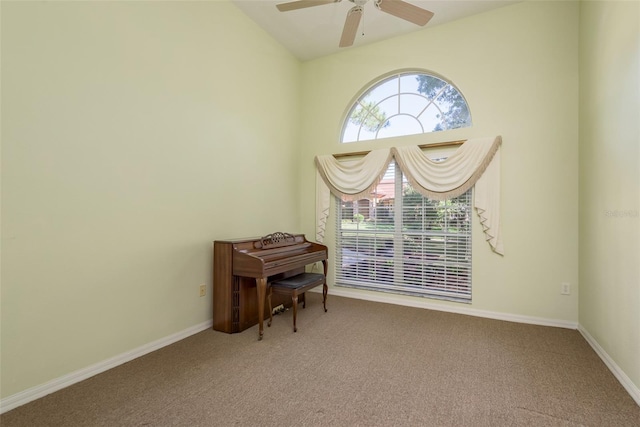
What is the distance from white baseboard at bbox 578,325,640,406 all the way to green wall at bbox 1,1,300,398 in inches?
131

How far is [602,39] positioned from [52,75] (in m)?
4.13

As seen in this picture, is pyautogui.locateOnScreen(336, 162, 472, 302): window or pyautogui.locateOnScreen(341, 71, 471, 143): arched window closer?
pyautogui.locateOnScreen(336, 162, 472, 302): window

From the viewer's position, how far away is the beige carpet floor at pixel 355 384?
62.9 inches

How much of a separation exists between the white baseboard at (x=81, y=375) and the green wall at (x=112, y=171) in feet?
0.13

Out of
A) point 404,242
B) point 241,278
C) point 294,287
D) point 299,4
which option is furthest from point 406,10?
point 241,278

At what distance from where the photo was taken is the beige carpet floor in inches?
62.9

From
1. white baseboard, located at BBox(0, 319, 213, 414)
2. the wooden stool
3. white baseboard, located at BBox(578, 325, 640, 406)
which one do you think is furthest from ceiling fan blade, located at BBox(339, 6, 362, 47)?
white baseboard, located at BBox(578, 325, 640, 406)

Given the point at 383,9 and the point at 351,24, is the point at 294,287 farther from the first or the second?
the point at 383,9

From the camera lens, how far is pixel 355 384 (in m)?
1.91

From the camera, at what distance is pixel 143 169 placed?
7.72ft

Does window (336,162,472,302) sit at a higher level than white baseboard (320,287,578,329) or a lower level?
higher

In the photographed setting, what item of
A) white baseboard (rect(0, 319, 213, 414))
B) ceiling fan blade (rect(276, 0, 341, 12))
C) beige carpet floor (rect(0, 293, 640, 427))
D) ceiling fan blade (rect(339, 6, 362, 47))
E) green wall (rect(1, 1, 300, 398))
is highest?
ceiling fan blade (rect(276, 0, 341, 12))

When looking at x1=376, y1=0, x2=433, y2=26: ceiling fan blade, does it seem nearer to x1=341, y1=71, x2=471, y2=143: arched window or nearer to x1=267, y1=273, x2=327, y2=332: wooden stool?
x1=341, y1=71, x2=471, y2=143: arched window

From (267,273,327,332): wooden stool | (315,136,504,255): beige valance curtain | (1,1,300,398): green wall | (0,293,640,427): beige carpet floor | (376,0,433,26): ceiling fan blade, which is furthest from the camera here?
(315,136,504,255): beige valance curtain
